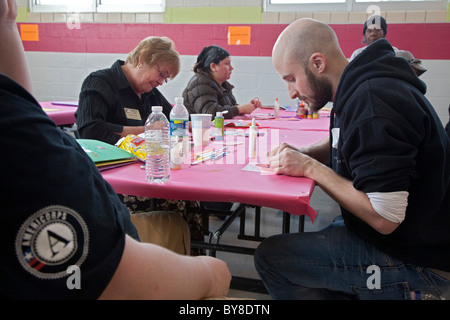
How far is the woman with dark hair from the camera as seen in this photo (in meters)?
3.29

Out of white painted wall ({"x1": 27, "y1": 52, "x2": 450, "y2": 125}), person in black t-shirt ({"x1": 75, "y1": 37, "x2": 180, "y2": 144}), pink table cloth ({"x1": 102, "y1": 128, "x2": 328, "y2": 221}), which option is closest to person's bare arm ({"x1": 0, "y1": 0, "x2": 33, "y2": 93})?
pink table cloth ({"x1": 102, "y1": 128, "x2": 328, "y2": 221})

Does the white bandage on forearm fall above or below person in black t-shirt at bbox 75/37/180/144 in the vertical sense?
below

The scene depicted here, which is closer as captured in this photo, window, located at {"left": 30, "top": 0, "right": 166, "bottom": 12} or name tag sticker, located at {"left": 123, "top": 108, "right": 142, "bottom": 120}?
name tag sticker, located at {"left": 123, "top": 108, "right": 142, "bottom": 120}

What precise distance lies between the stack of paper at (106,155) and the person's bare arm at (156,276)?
757mm

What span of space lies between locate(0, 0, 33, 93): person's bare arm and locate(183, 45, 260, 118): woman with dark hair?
254 cm

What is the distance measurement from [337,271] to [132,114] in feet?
5.43

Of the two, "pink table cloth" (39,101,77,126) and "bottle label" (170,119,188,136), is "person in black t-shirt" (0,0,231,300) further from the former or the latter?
"pink table cloth" (39,101,77,126)

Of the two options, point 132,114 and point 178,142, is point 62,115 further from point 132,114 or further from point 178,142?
point 178,142

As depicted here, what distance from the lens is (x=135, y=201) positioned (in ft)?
5.93

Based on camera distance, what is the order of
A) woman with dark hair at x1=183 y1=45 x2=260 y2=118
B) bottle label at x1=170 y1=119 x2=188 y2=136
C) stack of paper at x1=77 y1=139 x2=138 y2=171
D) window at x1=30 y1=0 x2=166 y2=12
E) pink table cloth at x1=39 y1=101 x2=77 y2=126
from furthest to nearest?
window at x1=30 y1=0 x2=166 y2=12 < woman with dark hair at x1=183 y1=45 x2=260 y2=118 < pink table cloth at x1=39 y1=101 x2=77 y2=126 < bottle label at x1=170 y1=119 x2=188 y2=136 < stack of paper at x1=77 y1=139 x2=138 y2=171

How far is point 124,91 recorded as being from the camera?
2.33 m

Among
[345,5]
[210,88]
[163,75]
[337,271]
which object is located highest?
[345,5]

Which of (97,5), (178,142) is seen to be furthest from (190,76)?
(178,142)

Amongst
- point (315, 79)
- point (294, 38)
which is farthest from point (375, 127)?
point (294, 38)
